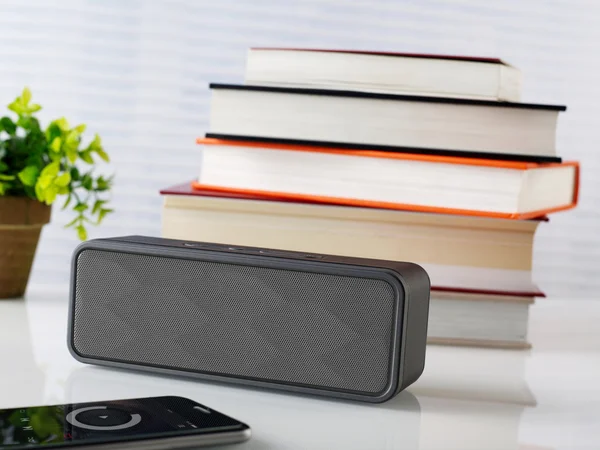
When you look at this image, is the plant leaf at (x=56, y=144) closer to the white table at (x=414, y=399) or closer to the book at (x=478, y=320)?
the white table at (x=414, y=399)

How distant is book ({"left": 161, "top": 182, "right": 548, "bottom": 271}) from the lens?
769 mm

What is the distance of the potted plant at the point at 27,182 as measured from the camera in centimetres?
89

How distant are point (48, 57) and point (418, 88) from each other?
0.96m

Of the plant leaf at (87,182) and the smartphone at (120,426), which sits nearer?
the smartphone at (120,426)

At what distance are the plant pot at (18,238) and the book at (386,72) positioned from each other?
0.28 m

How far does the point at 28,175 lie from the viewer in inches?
34.8

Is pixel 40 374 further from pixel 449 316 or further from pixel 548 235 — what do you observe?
pixel 548 235

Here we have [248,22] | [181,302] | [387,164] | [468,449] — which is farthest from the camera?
[248,22]

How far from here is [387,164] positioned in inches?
30.1

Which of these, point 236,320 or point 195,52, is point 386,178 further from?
point 195,52

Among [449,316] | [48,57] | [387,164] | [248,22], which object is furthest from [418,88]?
[48,57]

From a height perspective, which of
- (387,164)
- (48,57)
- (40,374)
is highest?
(48,57)

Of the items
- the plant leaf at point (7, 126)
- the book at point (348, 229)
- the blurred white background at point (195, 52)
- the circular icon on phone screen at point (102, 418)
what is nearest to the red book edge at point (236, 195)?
the book at point (348, 229)

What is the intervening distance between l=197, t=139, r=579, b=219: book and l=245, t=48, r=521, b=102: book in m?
0.07
